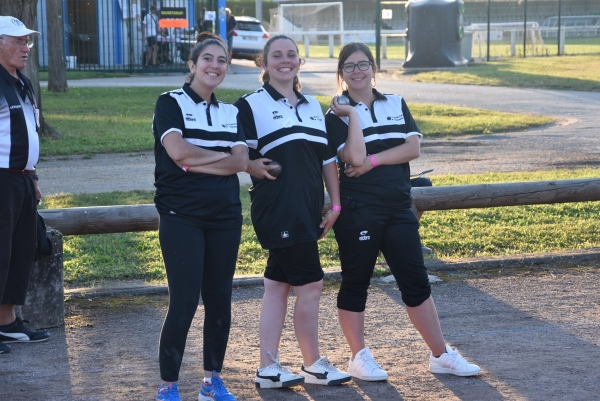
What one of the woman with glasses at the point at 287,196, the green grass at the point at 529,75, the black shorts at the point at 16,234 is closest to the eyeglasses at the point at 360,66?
the woman with glasses at the point at 287,196

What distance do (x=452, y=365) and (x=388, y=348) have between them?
0.62m

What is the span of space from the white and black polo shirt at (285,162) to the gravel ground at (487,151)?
237 inches

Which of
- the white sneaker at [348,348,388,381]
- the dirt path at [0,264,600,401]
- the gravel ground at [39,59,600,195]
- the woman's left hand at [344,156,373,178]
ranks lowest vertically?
the dirt path at [0,264,600,401]

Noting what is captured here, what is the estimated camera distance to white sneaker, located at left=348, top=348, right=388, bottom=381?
4668mm

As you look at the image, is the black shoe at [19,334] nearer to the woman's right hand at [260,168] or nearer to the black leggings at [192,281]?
the black leggings at [192,281]

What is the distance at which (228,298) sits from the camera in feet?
14.3

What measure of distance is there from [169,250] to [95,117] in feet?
41.6

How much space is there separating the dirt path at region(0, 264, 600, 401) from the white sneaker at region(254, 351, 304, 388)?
0.15ft

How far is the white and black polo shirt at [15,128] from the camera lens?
4914 mm

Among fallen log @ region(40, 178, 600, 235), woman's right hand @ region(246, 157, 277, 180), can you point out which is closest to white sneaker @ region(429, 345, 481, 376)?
woman's right hand @ region(246, 157, 277, 180)

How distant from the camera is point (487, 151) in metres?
13.1

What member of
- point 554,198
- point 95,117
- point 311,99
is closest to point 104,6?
point 95,117

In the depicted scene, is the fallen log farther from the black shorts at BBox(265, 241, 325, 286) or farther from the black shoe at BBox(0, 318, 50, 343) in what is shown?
the black shorts at BBox(265, 241, 325, 286)

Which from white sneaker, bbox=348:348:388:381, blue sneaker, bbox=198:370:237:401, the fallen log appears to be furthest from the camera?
the fallen log
